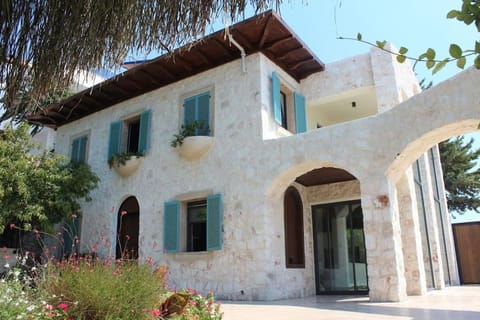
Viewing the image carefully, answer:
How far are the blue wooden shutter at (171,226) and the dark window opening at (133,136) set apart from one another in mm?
2818

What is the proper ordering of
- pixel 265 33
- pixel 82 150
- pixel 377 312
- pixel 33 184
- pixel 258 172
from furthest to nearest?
pixel 82 150 → pixel 33 184 → pixel 265 33 → pixel 258 172 → pixel 377 312

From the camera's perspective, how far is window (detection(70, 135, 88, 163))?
1248cm

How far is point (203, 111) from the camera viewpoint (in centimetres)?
1009

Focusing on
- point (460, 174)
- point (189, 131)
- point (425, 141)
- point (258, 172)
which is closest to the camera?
point (425, 141)

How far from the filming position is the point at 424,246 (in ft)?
35.2

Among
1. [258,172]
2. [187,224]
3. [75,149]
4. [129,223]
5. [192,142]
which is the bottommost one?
[187,224]

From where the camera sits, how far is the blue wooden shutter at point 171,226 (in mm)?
9461

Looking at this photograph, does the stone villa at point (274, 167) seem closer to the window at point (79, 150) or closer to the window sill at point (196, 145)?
the window sill at point (196, 145)

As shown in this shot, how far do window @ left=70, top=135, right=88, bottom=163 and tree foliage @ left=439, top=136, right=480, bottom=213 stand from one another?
52.5 feet

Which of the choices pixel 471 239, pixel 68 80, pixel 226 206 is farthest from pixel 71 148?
pixel 471 239

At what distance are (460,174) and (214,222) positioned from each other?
15605mm

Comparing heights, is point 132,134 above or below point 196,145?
above

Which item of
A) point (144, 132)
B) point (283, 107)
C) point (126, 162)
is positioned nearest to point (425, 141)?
point (283, 107)

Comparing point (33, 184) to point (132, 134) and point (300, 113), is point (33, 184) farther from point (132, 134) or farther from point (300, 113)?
point (300, 113)
